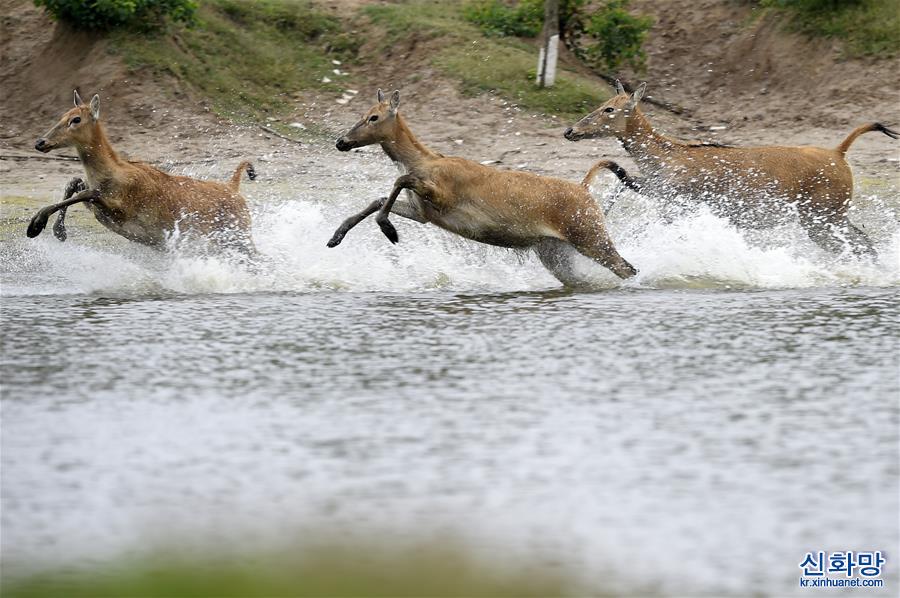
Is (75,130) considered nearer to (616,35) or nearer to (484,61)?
(484,61)

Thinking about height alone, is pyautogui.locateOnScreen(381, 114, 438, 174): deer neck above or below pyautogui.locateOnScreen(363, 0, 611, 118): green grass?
below

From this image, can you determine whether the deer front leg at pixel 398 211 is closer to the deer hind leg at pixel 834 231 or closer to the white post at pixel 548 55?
the deer hind leg at pixel 834 231

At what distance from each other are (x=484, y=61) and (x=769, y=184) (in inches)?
285

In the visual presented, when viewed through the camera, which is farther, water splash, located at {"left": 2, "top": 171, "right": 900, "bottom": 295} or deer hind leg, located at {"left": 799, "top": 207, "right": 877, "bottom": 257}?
deer hind leg, located at {"left": 799, "top": 207, "right": 877, "bottom": 257}

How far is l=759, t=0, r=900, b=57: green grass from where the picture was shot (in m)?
18.7

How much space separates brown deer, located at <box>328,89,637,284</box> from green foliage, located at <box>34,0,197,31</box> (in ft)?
23.6

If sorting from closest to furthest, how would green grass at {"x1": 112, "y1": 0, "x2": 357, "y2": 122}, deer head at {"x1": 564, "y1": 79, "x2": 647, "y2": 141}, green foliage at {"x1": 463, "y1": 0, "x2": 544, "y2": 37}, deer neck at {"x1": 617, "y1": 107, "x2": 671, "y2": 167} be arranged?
deer neck at {"x1": 617, "y1": 107, "x2": 671, "y2": 167} < deer head at {"x1": 564, "y1": 79, "x2": 647, "y2": 141} < green grass at {"x1": 112, "y1": 0, "x2": 357, "y2": 122} < green foliage at {"x1": 463, "y1": 0, "x2": 544, "y2": 37}

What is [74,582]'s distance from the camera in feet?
16.3

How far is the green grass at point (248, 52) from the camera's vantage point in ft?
58.0

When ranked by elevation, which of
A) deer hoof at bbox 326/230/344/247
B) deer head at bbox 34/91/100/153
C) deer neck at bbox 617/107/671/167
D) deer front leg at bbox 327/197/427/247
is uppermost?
deer head at bbox 34/91/100/153

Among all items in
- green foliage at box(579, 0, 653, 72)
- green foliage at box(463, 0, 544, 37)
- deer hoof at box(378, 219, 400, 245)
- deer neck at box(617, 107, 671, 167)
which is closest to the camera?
deer hoof at box(378, 219, 400, 245)

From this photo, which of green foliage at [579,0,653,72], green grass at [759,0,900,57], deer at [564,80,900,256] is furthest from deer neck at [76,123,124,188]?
green grass at [759,0,900,57]

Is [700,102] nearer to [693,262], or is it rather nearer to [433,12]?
[433,12]

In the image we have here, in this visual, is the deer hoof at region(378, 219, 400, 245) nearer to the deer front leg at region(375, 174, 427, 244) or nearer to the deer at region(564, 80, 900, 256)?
the deer front leg at region(375, 174, 427, 244)
